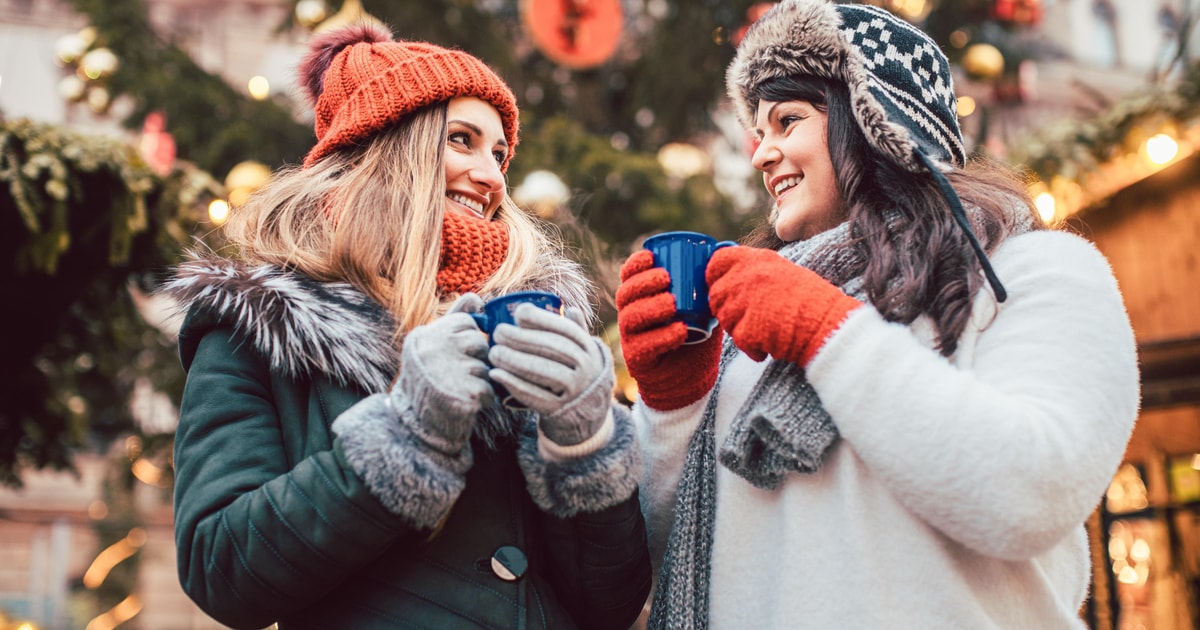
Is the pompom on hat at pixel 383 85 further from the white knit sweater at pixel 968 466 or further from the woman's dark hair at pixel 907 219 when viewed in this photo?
the white knit sweater at pixel 968 466

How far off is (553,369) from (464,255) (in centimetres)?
52

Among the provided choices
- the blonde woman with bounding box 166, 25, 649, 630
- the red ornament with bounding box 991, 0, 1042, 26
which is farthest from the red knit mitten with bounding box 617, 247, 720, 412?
the red ornament with bounding box 991, 0, 1042, 26

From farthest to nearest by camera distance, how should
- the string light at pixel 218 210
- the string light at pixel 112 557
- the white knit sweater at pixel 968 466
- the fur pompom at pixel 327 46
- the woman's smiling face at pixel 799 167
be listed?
the string light at pixel 112 557
the string light at pixel 218 210
the fur pompom at pixel 327 46
the woman's smiling face at pixel 799 167
the white knit sweater at pixel 968 466

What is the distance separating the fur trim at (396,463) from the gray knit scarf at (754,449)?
48 cm

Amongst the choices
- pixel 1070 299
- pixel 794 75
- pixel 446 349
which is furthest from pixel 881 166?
pixel 446 349

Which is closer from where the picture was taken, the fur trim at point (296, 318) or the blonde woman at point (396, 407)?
the blonde woman at point (396, 407)

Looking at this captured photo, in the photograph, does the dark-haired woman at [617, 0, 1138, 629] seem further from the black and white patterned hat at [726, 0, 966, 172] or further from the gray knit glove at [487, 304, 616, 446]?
the gray knit glove at [487, 304, 616, 446]

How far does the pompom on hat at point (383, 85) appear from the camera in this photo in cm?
193

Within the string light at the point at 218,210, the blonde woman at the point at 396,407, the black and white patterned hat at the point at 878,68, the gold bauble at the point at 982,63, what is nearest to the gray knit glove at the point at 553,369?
the blonde woman at the point at 396,407

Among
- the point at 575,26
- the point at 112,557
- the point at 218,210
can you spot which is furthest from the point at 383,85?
the point at 112,557

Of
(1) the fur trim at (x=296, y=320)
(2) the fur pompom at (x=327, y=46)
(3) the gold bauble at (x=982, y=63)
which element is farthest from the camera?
(3) the gold bauble at (x=982, y=63)

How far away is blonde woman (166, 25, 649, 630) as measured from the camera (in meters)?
1.40

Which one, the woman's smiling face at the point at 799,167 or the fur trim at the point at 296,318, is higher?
the woman's smiling face at the point at 799,167

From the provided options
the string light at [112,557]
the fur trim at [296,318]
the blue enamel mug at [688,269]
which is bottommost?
the string light at [112,557]
